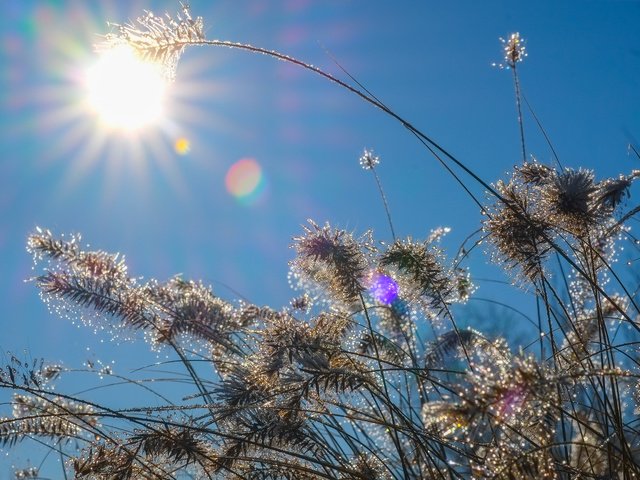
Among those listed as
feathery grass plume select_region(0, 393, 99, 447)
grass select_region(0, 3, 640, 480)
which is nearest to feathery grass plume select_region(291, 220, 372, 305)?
grass select_region(0, 3, 640, 480)

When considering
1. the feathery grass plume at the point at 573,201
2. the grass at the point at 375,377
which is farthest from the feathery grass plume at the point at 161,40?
the feathery grass plume at the point at 573,201

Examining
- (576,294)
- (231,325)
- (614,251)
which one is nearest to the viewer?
(614,251)

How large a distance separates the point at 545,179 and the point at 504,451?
1422 mm

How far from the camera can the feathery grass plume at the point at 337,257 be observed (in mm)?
3113

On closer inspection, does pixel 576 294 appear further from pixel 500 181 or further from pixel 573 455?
pixel 500 181

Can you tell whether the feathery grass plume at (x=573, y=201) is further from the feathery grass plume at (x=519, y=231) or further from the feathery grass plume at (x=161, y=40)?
the feathery grass plume at (x=161, y=40)

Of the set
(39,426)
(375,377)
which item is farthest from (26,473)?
(375,377)

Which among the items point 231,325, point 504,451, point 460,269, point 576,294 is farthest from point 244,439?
point 576,294

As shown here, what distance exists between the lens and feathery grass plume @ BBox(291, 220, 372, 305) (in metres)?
3.11

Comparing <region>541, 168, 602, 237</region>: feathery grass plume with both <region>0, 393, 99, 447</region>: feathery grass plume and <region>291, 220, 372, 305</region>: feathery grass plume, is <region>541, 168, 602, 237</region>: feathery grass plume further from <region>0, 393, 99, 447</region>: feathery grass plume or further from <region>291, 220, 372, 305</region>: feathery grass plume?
<region>0, 393, 99, 447</region>: feathery grass plume

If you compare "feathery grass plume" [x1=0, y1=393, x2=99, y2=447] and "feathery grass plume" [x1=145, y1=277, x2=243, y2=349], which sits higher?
"feathery grass plume" [x1=145, y1=277, x2=243, y2=349]

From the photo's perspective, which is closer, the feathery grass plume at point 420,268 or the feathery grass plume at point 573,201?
the feathery grass plume at point 573,201

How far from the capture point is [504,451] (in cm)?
167

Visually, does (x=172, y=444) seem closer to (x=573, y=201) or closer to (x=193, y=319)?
(x=193, y=319)
